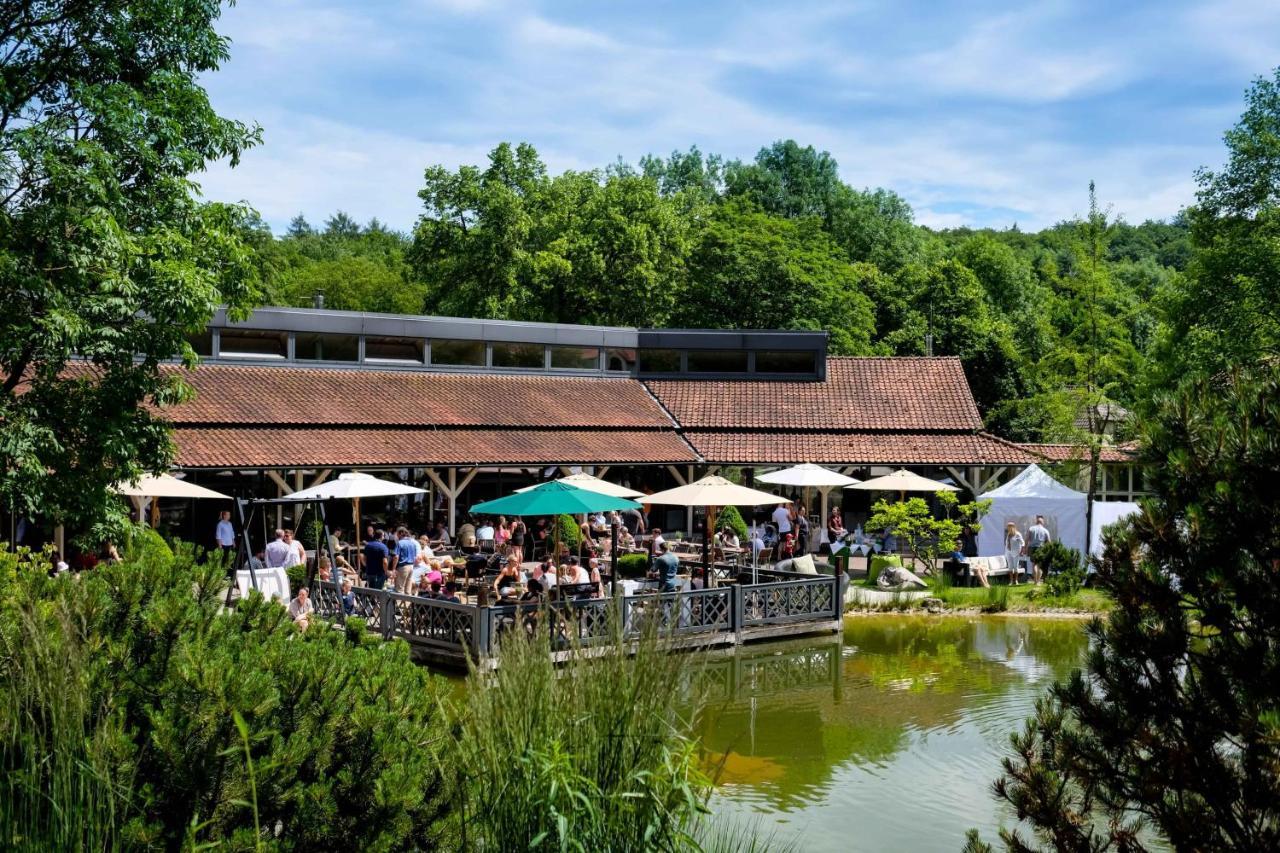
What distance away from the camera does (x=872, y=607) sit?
20.5 metres

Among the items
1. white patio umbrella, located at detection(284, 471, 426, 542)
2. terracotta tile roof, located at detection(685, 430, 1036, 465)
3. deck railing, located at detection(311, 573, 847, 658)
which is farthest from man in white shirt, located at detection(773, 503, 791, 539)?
white patio umbrella, located at detection(284, 471, 426, 542)

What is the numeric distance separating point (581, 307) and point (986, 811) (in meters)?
35.1

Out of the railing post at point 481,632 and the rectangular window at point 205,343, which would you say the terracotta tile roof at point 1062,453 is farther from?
the rectangular window at point 205,343

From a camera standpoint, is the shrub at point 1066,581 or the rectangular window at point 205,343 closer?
the shrub at point 1066,581

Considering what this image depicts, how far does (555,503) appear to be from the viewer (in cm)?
1557

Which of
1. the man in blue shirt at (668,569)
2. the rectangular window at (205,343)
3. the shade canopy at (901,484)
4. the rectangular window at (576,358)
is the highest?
the rectangular window at (576,358)

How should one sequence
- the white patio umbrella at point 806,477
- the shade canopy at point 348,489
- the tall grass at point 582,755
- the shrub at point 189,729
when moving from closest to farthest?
the shrub at point 189,729 < the tall grass at point 582,755 < the shade canopy at point 348,489 < the white patio umbrella at point 806,477

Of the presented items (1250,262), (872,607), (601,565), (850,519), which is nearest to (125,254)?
(601,565)

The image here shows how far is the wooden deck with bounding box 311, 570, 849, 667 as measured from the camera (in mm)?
14516

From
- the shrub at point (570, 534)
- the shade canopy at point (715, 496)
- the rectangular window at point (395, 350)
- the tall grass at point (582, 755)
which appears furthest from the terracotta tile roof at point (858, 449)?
the tall grass at point (582, 755)

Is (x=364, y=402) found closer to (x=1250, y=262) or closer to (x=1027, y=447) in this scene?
(x=1027, y=447)

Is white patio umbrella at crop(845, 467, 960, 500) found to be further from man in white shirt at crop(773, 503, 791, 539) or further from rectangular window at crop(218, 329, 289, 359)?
rectangular window at crop(218, 329, 289, 359)

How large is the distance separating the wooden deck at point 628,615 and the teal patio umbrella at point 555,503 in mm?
1157

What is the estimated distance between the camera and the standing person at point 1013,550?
22312 millimetres
